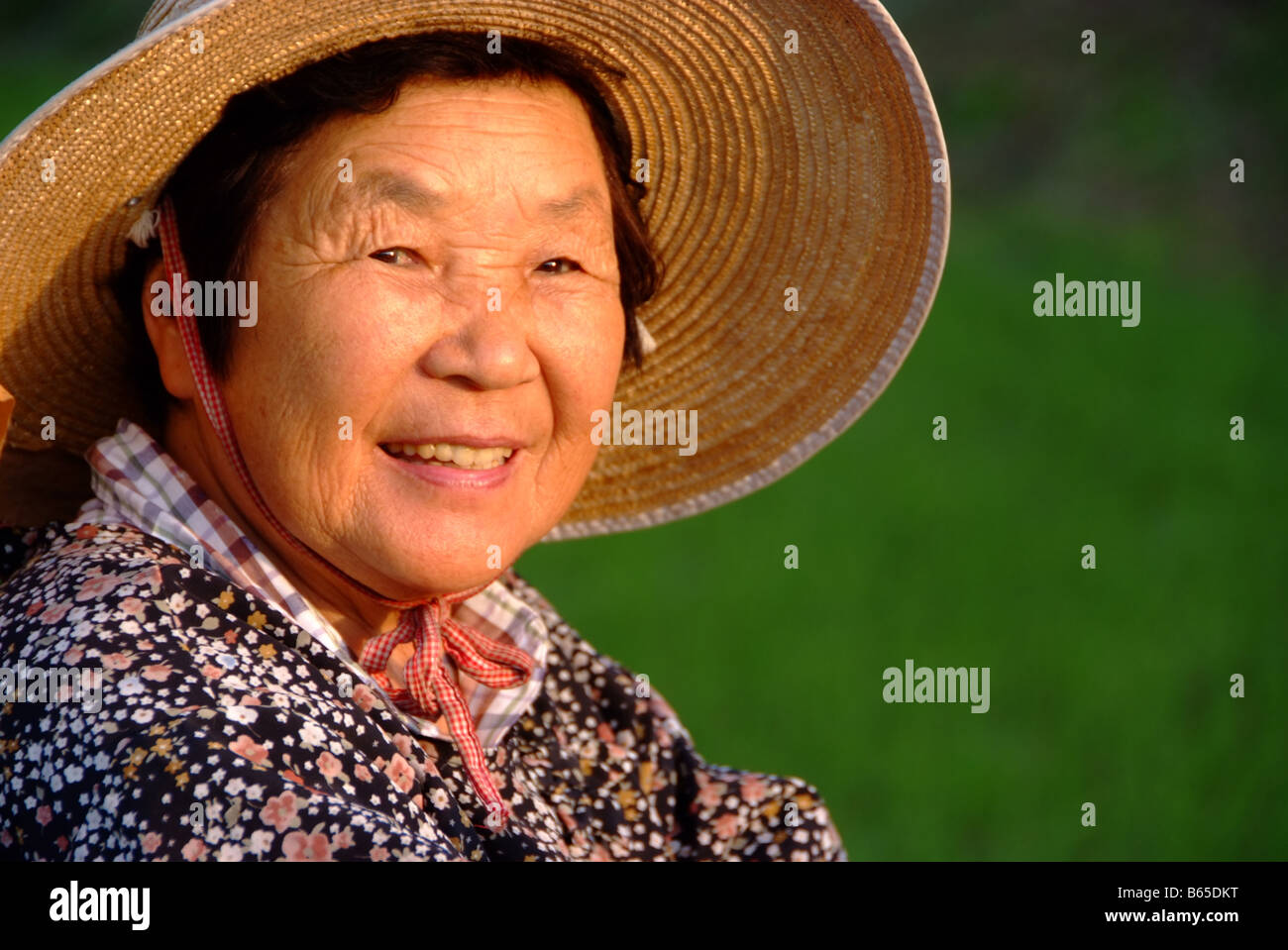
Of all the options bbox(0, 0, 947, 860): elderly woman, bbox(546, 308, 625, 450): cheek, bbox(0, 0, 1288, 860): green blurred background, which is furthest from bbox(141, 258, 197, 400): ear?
bbox(0, 0, 1288, 860): green blurred background

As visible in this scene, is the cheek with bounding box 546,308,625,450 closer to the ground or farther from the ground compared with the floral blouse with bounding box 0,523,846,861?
farther from the ground

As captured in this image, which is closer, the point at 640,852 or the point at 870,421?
the point at 640,852

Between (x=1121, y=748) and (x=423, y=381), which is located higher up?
(x=423, y=381)

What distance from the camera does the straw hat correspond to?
6.85ft

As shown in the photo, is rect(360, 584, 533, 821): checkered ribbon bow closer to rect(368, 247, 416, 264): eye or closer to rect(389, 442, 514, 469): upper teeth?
rect(389, 442, 514, 469): upper teeth

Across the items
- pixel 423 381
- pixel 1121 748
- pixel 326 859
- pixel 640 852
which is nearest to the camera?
pixel 326 859

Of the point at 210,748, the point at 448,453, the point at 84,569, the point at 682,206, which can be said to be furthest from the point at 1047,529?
the point at 210,748

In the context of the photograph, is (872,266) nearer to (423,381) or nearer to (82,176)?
(423,381)

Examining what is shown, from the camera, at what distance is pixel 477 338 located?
6.87ft

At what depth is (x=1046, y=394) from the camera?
27.1 feet

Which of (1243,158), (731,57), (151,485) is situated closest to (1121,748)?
(731,57)

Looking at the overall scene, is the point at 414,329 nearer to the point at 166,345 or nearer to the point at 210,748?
the point at 166,345
